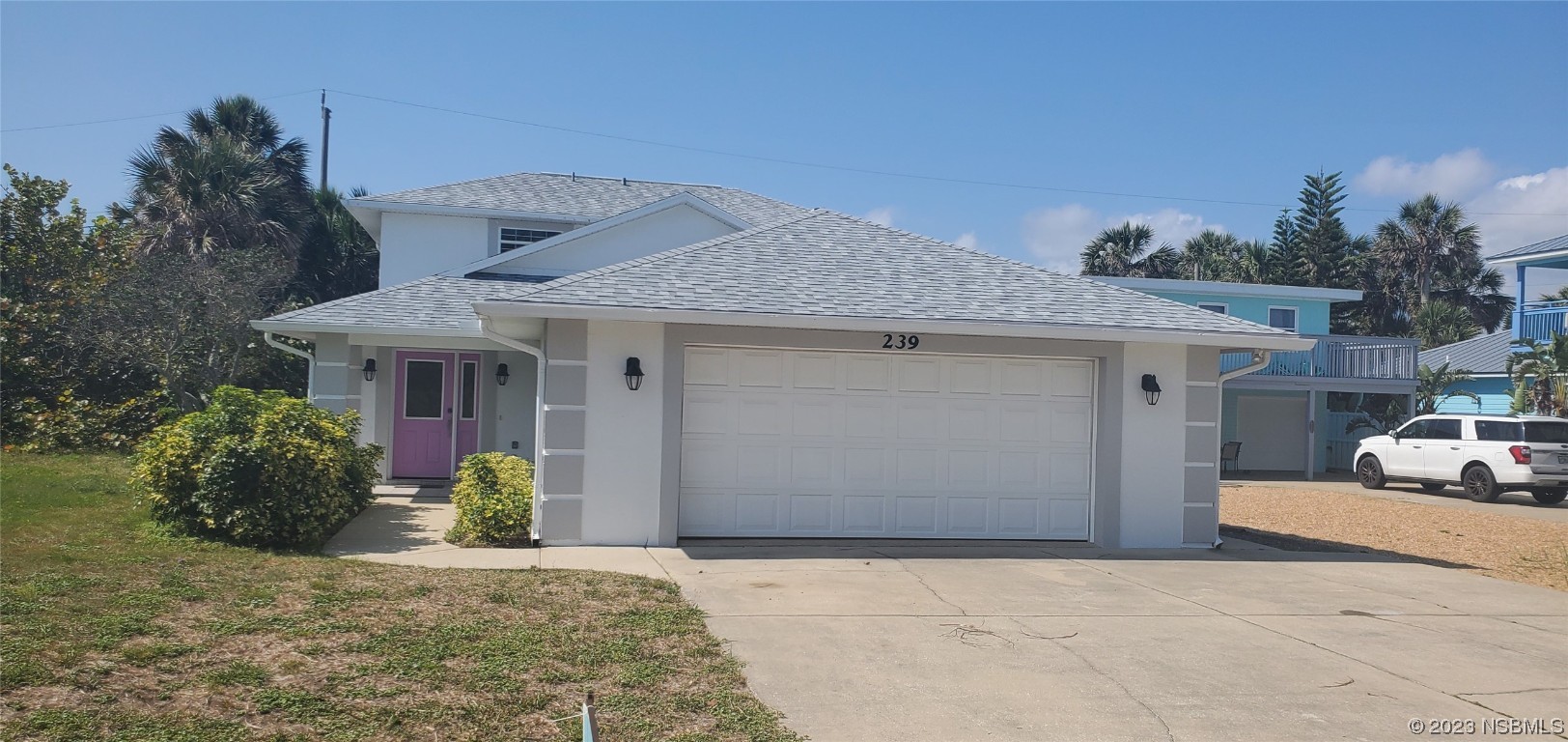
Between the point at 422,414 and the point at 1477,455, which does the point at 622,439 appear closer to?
the point at 422,414

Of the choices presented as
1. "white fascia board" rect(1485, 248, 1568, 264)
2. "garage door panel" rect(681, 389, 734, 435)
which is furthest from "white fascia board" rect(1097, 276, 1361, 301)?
"garage door panel" rect(681, 389, 734, 435)

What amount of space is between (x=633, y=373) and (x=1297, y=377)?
826 inches

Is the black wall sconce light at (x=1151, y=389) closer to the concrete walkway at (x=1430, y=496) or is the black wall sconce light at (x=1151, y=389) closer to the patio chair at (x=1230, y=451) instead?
the concrete walkway at (x=1430, y=496)

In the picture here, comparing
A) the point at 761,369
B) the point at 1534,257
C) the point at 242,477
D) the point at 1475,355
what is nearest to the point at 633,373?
the point at 761,369

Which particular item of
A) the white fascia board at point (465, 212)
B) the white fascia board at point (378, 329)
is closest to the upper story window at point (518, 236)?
the white fascia board at point (465, 212)

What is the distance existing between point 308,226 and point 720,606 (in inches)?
1007

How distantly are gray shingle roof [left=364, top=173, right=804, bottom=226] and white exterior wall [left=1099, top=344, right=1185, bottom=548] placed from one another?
29.5 feet

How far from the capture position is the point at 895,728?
555 cm

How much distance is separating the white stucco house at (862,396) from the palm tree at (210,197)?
18221mm

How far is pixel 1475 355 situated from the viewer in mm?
32531

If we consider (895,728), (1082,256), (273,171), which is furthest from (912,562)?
(1082,256)

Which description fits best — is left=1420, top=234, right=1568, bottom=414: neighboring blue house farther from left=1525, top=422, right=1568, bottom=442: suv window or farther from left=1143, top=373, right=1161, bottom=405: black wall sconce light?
left=1143, top=373, right=1161, bottom=405: black wall sconce light

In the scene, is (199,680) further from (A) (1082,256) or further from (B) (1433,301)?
(B) (1433,301)

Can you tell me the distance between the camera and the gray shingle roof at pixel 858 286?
11.1m
